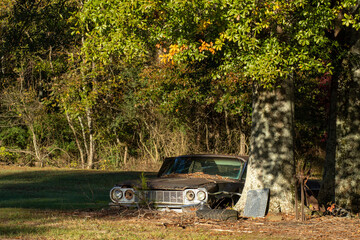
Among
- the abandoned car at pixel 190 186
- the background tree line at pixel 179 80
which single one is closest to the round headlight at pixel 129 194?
the abandoned car at pixel 190 186

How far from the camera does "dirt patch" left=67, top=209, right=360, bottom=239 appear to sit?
813 centimetres

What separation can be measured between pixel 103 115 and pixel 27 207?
43.4ft

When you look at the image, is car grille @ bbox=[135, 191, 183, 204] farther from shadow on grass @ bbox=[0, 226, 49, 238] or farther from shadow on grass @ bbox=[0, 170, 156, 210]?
shadow on grass @ bbox=[0, 170, 156, 210]

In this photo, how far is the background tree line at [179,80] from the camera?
30.4 feet

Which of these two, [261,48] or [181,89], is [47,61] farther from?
[261,48]

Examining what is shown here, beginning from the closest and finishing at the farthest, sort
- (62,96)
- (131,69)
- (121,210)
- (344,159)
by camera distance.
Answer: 1. (121,210)
2. (344,159)
3. (62,96)
4. (131,69)

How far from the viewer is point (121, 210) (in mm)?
9945

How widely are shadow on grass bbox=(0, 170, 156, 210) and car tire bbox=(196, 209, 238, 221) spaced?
352 cm

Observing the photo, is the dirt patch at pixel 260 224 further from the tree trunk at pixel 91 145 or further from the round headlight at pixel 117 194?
the tree trunk at pixel 91 145

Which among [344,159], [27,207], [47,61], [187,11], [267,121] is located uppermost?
[47,61]

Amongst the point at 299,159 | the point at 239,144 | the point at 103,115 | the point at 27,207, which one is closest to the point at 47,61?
the point at 103,115

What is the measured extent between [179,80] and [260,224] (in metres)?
8.87

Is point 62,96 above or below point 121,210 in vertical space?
above

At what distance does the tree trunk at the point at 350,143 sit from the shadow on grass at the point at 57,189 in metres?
5.09
